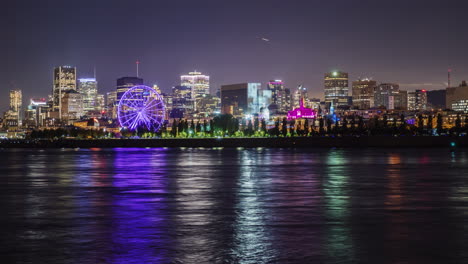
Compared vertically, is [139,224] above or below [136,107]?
below

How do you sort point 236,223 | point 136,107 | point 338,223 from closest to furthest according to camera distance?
point 338,223
point 236,223
point 136,107

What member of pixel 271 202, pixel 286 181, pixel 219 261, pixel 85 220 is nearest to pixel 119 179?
pixel 286 181

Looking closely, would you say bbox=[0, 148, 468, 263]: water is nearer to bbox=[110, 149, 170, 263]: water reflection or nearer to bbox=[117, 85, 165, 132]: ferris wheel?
bbox=[110, 149, 170, 263]: water reflection

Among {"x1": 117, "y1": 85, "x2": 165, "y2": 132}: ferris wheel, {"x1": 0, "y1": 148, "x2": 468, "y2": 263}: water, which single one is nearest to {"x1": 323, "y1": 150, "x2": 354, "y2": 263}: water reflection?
{"x1": 0, "y1": 148, "x2": 468, "y2": 263}: water

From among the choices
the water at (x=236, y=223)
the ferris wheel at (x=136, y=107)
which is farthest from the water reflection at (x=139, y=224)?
the ferris wheel at (x=136, y=107)

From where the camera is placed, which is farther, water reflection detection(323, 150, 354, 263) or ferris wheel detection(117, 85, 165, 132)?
ferris wheel detection(117, 85, 165, 132)

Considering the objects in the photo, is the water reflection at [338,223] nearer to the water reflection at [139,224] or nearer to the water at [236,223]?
the water at [236,223]

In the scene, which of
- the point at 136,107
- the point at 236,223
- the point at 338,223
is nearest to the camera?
the point at 338,223

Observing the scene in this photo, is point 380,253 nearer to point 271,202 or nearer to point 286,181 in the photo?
point 271,202

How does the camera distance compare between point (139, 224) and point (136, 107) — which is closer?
point (139, 224)

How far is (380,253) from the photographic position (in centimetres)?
1609

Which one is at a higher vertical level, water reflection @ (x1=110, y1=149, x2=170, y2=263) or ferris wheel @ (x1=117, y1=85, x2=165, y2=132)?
ferris wheel @ (x1=117, y1=85, x2=165, y2=132)

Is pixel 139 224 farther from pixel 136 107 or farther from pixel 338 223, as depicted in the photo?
pixel 136 107

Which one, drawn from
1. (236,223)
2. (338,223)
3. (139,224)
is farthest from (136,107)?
(338,223)
